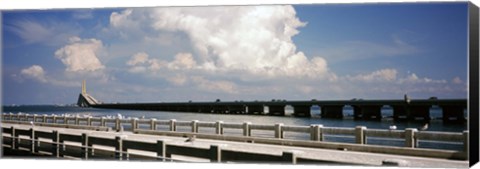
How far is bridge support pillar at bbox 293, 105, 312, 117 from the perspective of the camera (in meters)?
63.6

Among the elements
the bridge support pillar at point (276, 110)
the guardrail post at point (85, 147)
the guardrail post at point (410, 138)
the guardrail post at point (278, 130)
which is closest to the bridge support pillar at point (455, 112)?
the guardrail post at point (410, 138)

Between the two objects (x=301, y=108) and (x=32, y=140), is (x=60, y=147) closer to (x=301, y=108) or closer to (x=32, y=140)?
(x=32, y=140)

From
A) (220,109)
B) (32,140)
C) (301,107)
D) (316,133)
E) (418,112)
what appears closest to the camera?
(316,133)

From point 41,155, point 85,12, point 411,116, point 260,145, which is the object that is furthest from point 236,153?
point 411,116

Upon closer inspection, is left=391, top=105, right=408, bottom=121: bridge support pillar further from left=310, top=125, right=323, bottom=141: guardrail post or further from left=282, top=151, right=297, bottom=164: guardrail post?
left=282, top=151, right=297, bottom=164: guardrail post

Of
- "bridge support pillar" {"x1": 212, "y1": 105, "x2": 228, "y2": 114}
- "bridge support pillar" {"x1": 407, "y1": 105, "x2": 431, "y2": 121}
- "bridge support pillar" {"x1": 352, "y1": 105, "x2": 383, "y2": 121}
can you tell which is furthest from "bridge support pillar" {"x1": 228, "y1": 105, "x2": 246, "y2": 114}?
"bridge support pillar" {"x1": 407, "y1": 105, "x2": 431, "y2": 121}

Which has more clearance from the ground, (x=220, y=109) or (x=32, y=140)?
(x=32, y=140)

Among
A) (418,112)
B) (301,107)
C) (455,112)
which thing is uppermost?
(455,112)

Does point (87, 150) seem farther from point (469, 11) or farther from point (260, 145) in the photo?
point (469, 11)

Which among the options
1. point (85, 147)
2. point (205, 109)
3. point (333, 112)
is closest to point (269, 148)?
point (85, 147)

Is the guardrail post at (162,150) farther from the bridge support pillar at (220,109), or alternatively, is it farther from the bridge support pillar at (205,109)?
the bridge support pillar at (205,109)

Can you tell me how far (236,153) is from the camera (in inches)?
436

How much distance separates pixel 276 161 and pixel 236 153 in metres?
0.95

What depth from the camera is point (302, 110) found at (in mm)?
64812
